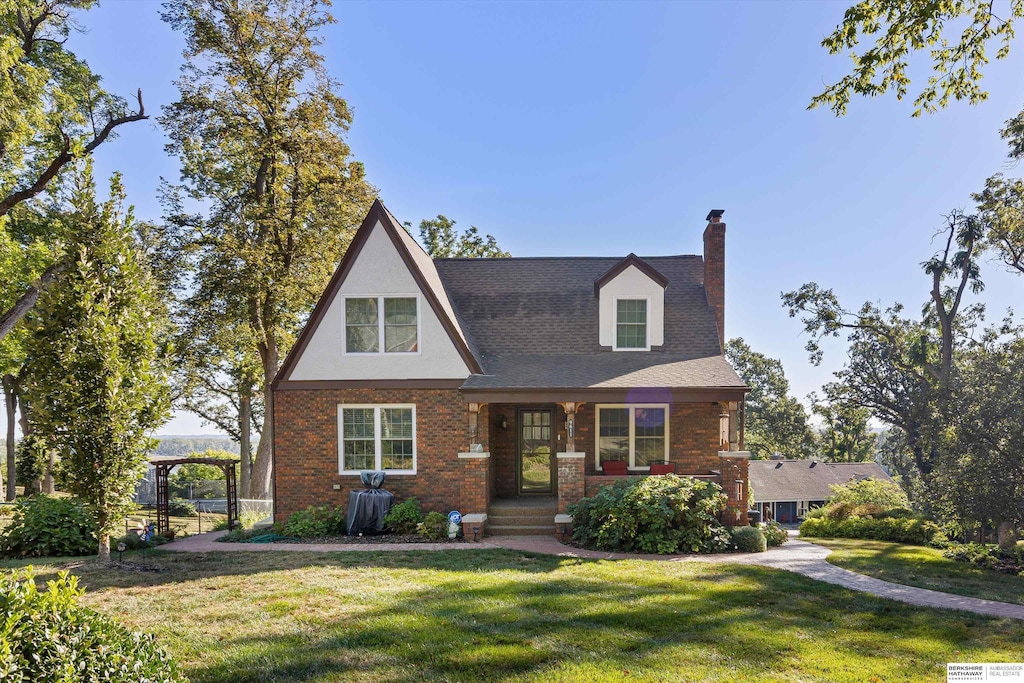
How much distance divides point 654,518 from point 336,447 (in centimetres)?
764

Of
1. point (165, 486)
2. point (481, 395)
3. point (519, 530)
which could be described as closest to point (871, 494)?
point (519, 530)

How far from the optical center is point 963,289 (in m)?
24.1

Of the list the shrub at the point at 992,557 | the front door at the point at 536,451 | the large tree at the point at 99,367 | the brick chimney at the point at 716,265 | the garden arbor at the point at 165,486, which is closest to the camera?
the large tree at the point at 99,367

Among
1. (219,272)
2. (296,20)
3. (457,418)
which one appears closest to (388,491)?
(457,418)

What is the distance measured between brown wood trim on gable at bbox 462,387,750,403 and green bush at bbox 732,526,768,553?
2.94 meters

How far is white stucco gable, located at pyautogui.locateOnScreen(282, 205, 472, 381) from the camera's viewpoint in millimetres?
13992

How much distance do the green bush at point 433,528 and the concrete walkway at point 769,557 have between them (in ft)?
1.57

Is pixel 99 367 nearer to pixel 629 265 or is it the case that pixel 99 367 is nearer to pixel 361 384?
pixel 361 384

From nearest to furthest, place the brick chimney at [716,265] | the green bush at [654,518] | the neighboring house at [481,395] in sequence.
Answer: the green bush at [654,518]
the neighboring house at [481,395]
the brick chimney at [716,265]

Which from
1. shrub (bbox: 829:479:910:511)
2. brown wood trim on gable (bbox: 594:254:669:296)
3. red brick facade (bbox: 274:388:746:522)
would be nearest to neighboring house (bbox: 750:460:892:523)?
shrub (bbox: 829:479:910:511)

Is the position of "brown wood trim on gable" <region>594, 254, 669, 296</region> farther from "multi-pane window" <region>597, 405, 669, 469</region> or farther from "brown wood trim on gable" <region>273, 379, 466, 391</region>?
"brown wood trim on gable" <region>273, 379, 466, 391</region>

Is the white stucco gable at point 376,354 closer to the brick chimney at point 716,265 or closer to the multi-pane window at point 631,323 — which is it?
the multi-pane window at point 631,323

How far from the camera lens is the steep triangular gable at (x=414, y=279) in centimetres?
1406

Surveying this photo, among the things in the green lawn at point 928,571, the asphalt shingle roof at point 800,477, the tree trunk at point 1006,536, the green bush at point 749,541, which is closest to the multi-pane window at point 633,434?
the green bush at point 749,541
